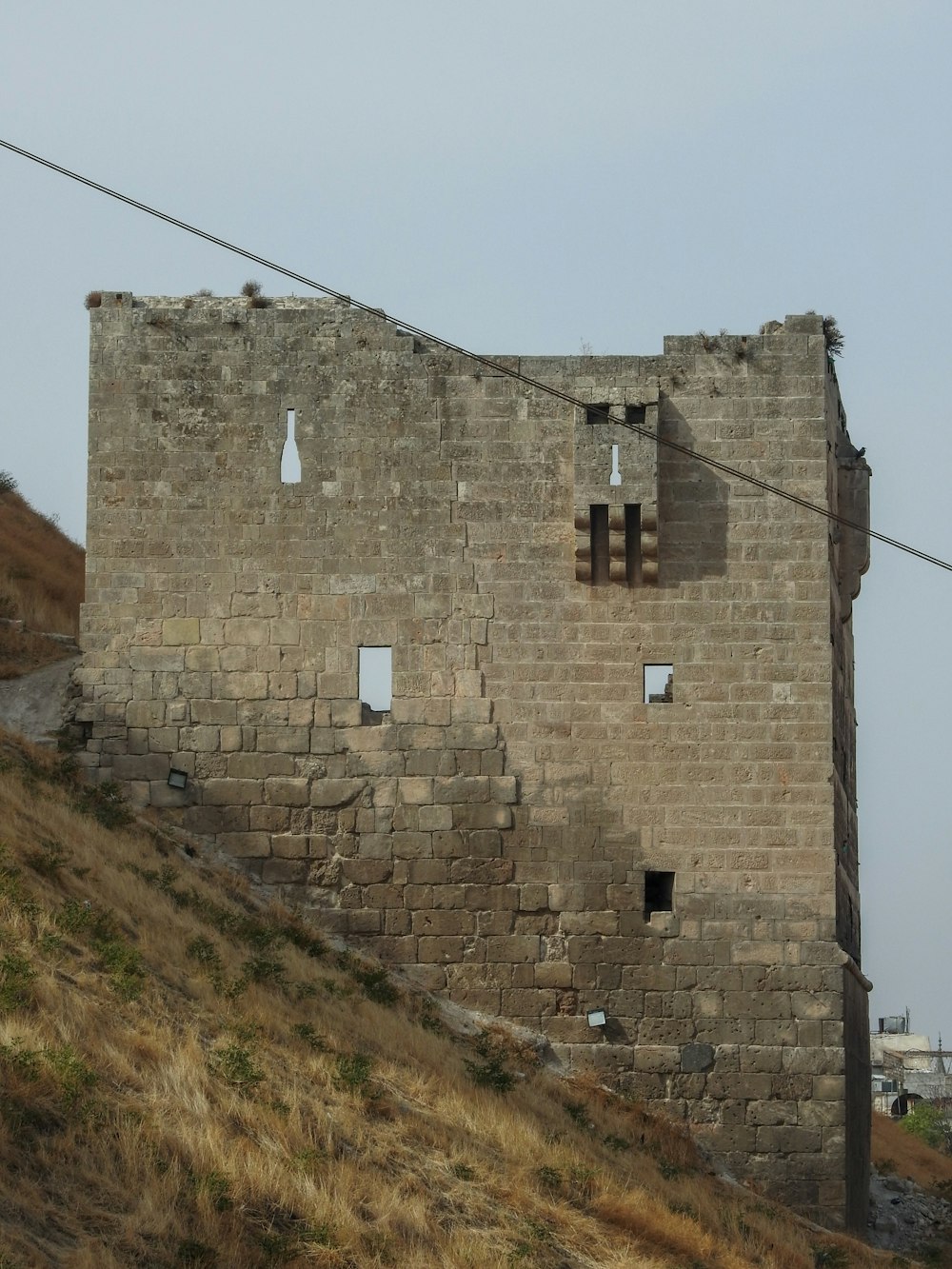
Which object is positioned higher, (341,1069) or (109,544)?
(109,544)

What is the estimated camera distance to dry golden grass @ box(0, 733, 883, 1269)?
10289 millimetres

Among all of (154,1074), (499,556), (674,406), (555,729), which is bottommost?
(154,1074)

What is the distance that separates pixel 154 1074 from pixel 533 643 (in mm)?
7629

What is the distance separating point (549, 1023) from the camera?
17875 millimetres

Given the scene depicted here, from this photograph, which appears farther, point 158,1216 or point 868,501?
point 868,501

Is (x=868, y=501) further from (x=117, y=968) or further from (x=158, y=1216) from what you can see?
(x=158, y=1216)

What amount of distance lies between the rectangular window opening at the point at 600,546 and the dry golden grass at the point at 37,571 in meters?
6.73

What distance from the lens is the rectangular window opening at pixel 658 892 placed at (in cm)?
1808

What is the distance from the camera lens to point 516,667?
60.2 ft

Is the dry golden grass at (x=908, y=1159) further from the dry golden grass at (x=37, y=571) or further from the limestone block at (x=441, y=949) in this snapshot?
the dry golden grass at (x=37, y=571)

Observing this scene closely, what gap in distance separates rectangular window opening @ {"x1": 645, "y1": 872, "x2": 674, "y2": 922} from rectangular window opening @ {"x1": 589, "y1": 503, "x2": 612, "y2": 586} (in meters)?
2.89

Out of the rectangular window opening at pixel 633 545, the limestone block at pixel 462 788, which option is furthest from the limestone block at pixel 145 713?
the rectangular window opening at pixel 633 545

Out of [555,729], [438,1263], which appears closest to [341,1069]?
[438,1263]

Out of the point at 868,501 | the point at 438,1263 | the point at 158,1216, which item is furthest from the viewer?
the point at 868,501
